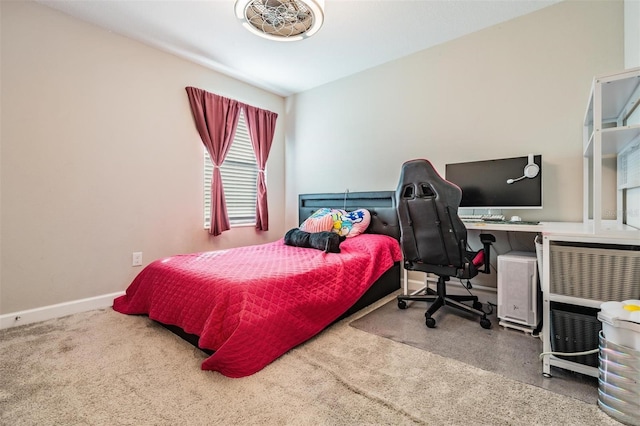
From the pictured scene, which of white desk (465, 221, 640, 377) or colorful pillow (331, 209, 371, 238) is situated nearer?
white desk (465, 221, 640, 377)

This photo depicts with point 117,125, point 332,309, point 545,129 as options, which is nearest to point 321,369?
point 332,309

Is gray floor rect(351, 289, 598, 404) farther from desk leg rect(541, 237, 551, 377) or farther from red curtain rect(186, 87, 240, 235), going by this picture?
red curtain rect(186, 87, 240, 235)

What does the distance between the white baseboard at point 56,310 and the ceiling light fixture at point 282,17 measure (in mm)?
2598

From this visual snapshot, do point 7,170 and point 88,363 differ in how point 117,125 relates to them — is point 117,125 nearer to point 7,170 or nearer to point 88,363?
point 7,170

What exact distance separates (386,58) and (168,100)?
2365 mm

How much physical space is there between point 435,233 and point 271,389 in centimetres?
150

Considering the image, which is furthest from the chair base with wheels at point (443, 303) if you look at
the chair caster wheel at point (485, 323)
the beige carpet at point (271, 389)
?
the beige carpet at point (271, 389)

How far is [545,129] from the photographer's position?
240cm

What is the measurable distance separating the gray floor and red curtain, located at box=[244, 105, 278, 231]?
2011 millimetres

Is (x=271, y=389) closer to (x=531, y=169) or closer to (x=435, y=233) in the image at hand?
(x=435, y=233)

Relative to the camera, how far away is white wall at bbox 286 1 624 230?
2.26m

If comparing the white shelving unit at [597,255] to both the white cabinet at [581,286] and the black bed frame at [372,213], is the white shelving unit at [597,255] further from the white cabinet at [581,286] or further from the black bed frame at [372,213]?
the black bed frame at [372,213]

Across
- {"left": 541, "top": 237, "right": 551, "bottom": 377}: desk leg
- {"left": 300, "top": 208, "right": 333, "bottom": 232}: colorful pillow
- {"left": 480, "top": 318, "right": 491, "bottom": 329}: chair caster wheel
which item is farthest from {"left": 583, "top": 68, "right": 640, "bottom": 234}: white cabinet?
{"left": 300, "top": 208, "right": 333, "bottom": 232}: colorful pillow

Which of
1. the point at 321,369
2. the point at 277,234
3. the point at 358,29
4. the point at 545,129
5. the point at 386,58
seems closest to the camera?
the point at 321,369
